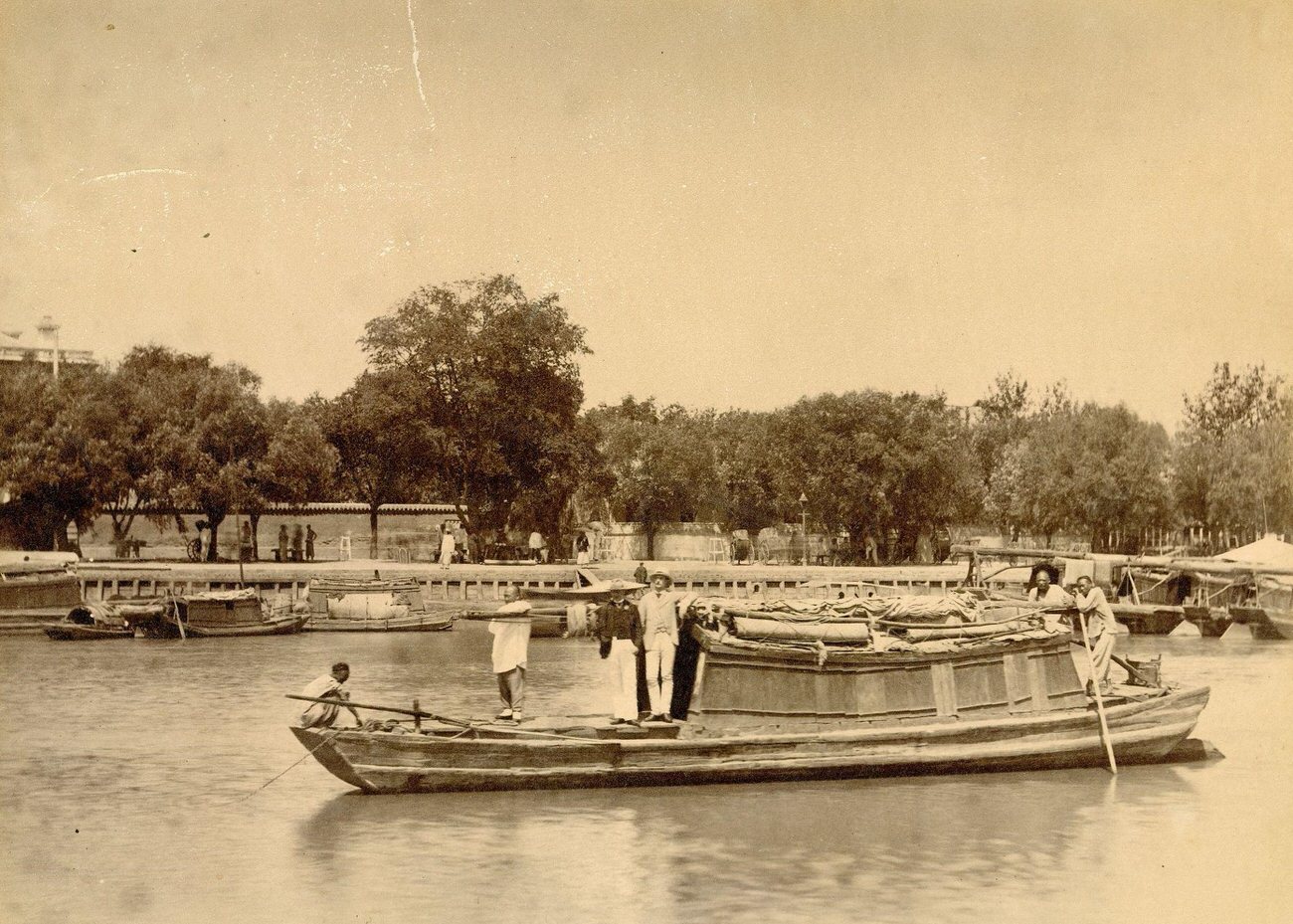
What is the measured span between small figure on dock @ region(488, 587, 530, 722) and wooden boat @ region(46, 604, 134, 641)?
815 inches

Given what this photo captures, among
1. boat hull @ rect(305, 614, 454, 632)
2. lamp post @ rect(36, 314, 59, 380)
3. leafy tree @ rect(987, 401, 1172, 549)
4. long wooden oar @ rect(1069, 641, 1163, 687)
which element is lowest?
boat hull @ rect(305, 614, 454, 632)

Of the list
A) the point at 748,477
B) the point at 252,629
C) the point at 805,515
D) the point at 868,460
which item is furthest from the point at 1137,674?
the point at 748,477

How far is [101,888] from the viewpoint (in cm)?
1289

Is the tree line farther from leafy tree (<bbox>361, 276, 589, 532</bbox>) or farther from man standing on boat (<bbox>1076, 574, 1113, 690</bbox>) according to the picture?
man standing on boat (<bbox>1076, 574, 1113, 690</bbox>)

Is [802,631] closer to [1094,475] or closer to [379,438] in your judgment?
[379,438]

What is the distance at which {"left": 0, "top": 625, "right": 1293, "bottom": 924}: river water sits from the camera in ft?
40.2

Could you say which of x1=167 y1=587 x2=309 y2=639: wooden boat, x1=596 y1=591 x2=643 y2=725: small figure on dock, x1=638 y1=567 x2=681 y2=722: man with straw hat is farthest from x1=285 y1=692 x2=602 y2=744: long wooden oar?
x1=167 y1=587 x2=309 y2=639: wooden boat

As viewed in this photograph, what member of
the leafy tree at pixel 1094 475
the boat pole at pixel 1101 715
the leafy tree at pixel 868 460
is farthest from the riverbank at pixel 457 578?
the boat pole at pixel 1101 715

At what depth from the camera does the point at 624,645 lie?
16.0m

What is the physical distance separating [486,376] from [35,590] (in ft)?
57.3

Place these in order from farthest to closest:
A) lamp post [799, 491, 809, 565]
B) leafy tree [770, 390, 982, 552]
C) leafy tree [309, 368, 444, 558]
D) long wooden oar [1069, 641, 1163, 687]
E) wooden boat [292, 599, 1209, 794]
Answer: leafy tree [770, 390, 982, 552]
lamp post [799, 491, 809, 565]
leafy tree [309, 368, 444, 558]
long wooden oar [1069, 641, 1163, 687]
wooden boat [292, 599, 1209, 794]

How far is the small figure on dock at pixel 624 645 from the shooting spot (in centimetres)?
1588

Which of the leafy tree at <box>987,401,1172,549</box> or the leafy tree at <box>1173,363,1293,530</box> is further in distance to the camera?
the leafy tree at <box>987,401,1172,549</box>

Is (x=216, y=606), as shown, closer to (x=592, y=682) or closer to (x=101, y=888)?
(x=592, y=682)
